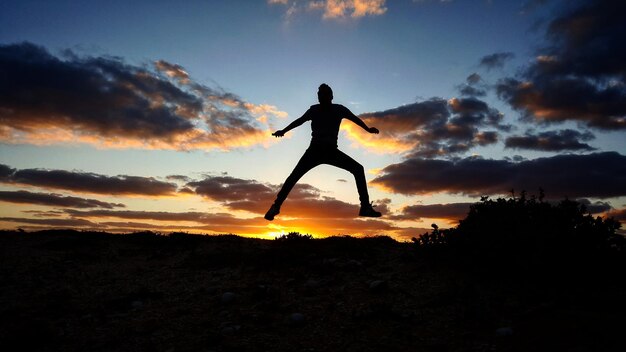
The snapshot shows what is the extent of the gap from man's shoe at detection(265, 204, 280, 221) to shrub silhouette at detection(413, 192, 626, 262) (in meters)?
4.19

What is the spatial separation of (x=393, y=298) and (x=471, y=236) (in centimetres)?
268

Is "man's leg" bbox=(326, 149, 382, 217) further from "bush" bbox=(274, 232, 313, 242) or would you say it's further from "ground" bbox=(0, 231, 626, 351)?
"bush" bbox=(274, 232, 313, 242)

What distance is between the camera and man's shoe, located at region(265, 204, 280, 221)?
8896 mm

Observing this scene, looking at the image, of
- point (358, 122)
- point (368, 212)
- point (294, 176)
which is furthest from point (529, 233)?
point (294, 176)

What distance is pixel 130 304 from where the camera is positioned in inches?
374

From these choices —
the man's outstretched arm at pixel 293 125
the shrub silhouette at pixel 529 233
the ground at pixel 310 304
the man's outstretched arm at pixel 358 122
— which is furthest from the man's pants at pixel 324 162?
the shrub silhouette at pixel 529 233

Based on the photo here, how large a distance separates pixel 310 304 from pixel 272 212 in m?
2.02

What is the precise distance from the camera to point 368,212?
8938mm

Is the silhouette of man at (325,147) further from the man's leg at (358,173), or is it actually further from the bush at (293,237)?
the bush at (293,237)

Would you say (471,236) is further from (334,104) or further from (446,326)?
(334,104)

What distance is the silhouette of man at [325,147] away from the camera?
858 cm

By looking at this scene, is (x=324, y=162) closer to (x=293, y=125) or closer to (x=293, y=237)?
(x=293, y=125)

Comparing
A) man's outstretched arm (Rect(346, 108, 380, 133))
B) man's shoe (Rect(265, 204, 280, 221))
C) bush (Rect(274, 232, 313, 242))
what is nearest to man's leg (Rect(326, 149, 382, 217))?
man's outstretched arm (Rect(346, 108, 380, 133))

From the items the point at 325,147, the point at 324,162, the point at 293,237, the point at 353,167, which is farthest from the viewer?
the point at 293,237
